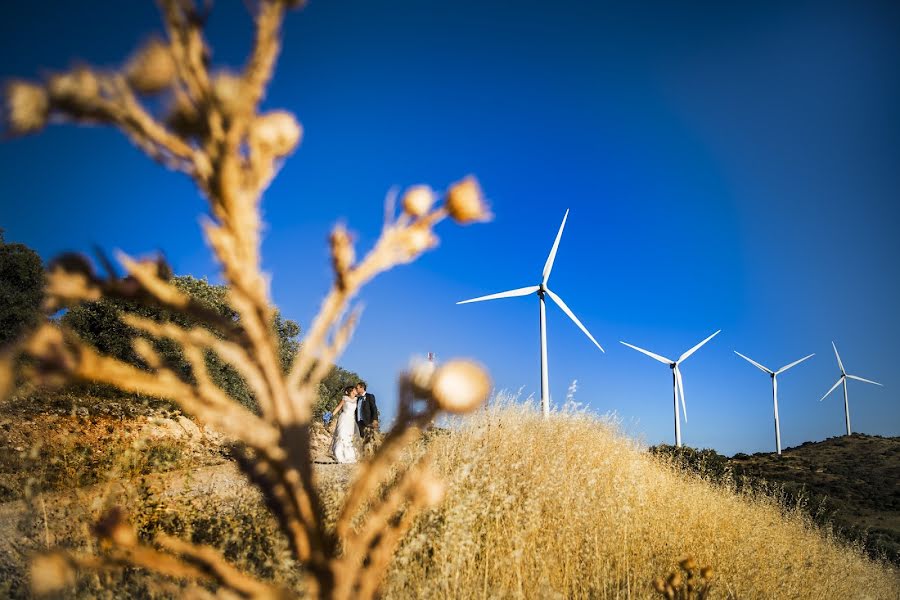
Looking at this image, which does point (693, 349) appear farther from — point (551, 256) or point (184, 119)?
point (184, 119)

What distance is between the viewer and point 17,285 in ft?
67.7

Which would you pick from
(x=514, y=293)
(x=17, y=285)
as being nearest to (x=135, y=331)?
(x=17, y=285)

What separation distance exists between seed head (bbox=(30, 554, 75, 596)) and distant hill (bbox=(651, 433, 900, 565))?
15.9 metres

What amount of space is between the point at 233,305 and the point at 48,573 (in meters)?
0.38

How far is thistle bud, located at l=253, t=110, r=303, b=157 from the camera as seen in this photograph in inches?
27.9

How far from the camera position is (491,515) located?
530 centimetres

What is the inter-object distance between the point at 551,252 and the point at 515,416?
6783 millimetres

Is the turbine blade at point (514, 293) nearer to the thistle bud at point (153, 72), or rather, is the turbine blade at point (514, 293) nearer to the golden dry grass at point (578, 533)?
the golden dry grass at point (578, 533)

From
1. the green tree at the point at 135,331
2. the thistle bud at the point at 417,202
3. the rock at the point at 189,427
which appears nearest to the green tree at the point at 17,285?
the green tree at the point at 135,331

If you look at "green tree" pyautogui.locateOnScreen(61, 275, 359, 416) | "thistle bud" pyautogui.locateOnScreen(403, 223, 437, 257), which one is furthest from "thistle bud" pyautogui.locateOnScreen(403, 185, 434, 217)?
"green tree" pyautogui.locateOnScreen(61, 275, 359, 416)

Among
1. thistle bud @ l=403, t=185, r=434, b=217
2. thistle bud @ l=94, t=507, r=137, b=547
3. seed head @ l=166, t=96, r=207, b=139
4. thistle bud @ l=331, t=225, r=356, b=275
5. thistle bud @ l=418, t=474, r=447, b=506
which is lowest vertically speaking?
thistle bud @ l=94, t=507, r=137, b=547

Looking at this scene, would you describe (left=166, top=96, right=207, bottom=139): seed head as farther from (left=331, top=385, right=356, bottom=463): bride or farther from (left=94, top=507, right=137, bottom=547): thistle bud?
(left=331, top=385, right=356, bottom=463): bride

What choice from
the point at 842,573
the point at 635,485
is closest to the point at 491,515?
the point at 635,485

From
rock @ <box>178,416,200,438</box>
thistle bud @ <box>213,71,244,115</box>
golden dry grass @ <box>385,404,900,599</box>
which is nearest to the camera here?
thistle bud @ <box>213,71,244,115</box>
